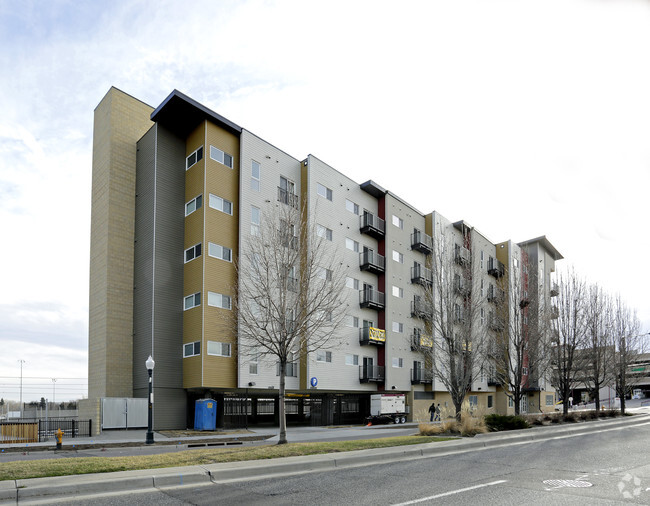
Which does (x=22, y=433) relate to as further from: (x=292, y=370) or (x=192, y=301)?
(x=292, y=370)

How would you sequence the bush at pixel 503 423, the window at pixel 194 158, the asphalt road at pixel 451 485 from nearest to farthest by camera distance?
the asphalt road at pixel 451 485 < the bush at pixel 503 423 < the window at pixel 194 158

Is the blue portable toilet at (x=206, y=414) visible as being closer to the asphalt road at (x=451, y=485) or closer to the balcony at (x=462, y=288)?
the balcony at (x=462, y=288)

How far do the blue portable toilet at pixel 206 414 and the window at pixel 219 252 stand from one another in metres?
9.13

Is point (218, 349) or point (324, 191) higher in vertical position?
point (324, 191)

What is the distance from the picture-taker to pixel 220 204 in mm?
37250

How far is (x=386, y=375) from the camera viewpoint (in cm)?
4747

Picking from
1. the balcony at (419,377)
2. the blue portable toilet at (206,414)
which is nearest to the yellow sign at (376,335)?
the balcony at (419,377)

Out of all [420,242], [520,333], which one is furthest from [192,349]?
[420,242]

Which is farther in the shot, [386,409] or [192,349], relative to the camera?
[386,409]

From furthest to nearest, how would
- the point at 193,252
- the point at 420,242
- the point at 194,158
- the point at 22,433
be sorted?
the point at 420,242 < the point at 194,158 < the point at 193,252 < the point at 22,433

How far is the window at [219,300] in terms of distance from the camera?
35562mm

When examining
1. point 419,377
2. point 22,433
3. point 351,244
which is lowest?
point 22,433

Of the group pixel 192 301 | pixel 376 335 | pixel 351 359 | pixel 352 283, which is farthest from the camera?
pixel 376 335

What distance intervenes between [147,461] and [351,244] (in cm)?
3548
